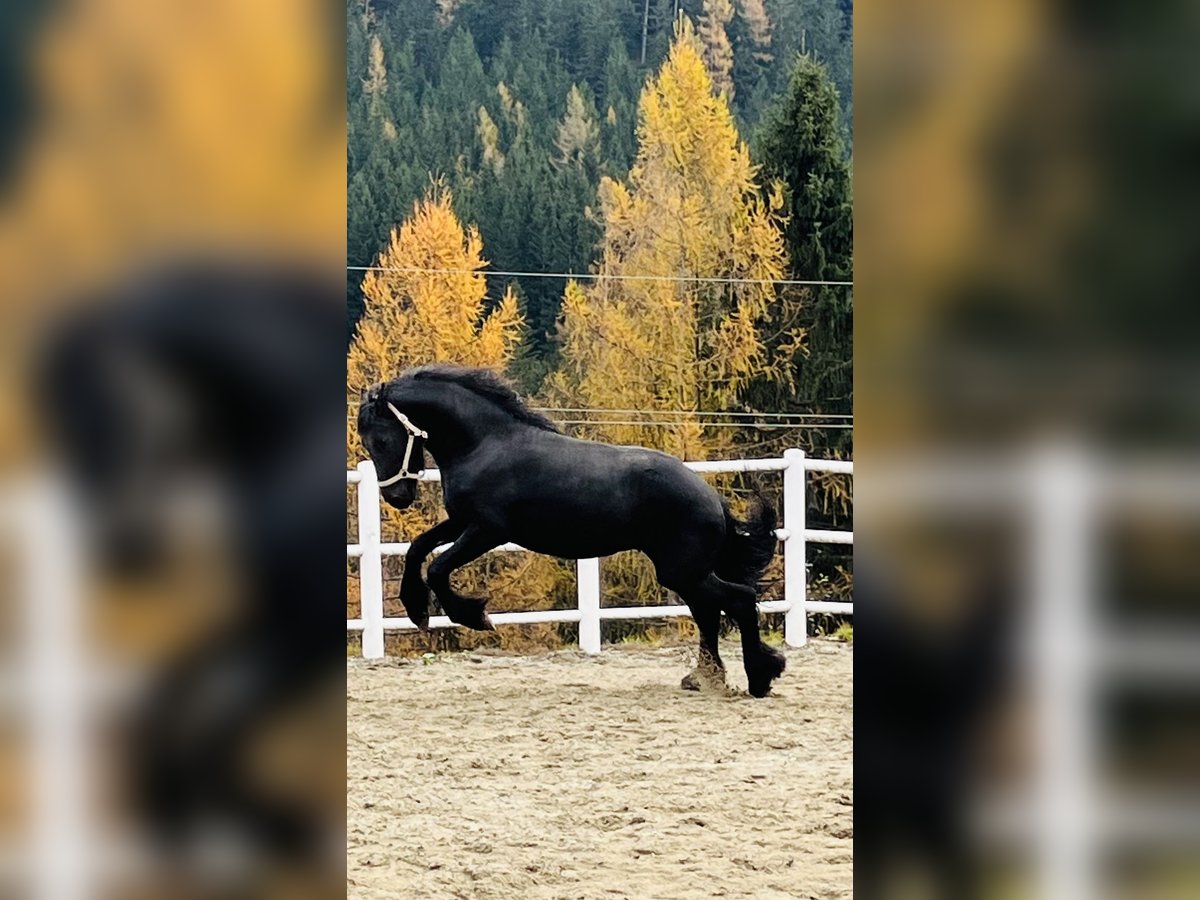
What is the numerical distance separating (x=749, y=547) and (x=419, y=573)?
1.36 meters

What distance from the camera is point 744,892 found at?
3.69 metres

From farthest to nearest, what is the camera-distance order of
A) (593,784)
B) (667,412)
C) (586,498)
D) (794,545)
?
(667,412)
(794,545)
(586,498)
(593,784)

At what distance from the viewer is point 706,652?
256 inches

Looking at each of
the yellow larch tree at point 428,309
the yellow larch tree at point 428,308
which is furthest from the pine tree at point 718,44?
the yellow larch tree at point 428,308

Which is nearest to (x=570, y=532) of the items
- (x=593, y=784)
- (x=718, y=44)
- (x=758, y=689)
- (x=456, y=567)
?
(x=456, y=567)

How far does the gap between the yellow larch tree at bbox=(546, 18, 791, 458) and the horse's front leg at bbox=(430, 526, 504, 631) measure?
738 cm

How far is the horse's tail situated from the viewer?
6.11 metres

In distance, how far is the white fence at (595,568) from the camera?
757cm

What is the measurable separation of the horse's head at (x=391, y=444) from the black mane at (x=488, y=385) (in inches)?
6.5
